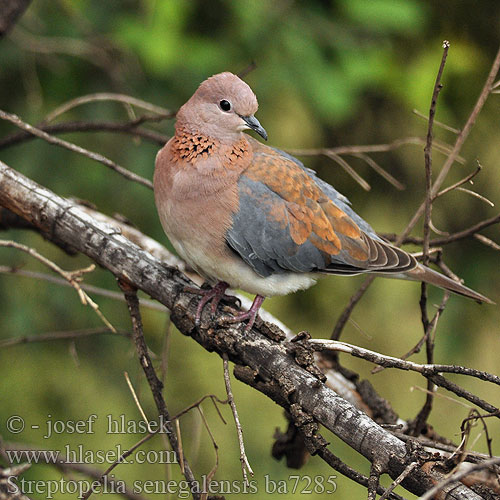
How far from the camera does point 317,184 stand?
253 cm

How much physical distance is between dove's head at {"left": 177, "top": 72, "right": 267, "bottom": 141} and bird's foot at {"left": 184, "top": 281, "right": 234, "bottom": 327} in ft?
1.66

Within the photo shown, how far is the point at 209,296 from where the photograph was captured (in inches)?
84.0

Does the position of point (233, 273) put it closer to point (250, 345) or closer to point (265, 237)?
point (265, 237)

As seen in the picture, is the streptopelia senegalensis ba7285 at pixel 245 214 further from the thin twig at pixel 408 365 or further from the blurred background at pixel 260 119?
the blurred background at pixel 260 119

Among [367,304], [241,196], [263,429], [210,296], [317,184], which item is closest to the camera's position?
[210,296]

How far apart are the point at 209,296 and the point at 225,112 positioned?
0.64 metres

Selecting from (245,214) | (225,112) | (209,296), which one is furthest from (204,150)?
(209,296)

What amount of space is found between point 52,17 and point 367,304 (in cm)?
226

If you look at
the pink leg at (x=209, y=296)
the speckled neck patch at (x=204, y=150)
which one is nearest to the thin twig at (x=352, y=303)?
the pink leg at (x=209, y=296)

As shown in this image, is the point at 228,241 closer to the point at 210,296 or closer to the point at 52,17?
the point at 210,296

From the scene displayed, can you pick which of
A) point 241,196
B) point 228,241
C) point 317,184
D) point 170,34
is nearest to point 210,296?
point 228,241

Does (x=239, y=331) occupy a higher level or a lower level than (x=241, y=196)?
lower

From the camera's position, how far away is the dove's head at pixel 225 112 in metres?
2.33

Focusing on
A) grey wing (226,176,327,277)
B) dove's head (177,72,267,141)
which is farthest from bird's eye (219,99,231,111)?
grey wing (226,176,327,277)
